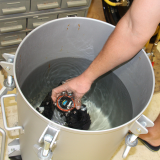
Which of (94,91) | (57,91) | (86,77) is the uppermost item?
(86,77)

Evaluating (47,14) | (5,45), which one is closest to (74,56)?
(47,14)

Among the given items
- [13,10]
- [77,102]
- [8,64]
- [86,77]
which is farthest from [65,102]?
[13,10]

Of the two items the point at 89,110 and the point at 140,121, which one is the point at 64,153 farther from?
the point at 89,110

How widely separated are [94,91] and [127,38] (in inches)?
18.4

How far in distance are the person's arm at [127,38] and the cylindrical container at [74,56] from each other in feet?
0.38

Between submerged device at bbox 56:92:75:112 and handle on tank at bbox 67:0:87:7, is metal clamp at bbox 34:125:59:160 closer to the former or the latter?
submerged device at bbox 56:92:75:112

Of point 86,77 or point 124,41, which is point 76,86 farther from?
point 124,41

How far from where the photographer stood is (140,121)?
0.62 metres

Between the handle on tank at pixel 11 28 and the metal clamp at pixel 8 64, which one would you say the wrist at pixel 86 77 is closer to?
the metal clamp at pixel 8 64

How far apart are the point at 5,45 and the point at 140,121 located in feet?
3.09

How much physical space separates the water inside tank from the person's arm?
0.65 ft

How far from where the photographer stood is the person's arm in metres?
0.58

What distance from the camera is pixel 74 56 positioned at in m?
1.02

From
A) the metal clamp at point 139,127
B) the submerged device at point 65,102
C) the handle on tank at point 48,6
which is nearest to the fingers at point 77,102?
the submerged device at point 65,102
